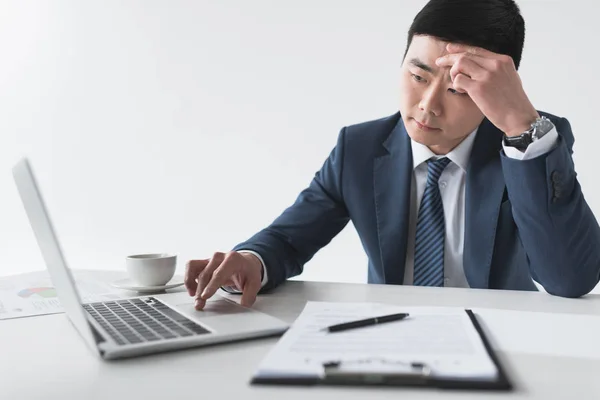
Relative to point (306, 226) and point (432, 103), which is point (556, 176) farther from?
point (306, 226)

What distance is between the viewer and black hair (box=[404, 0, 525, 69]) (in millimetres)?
1305

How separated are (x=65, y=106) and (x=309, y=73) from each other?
1511 millimetres

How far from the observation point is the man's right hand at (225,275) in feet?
3.26

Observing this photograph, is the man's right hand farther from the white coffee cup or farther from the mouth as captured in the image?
the mouth

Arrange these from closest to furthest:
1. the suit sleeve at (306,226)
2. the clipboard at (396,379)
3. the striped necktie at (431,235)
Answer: the clipboard at (396,379) → the suit sleeve at (306,226) → the striped necktie at (431,235)

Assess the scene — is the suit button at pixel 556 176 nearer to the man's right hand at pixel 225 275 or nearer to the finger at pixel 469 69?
the finger at pixel 469 69

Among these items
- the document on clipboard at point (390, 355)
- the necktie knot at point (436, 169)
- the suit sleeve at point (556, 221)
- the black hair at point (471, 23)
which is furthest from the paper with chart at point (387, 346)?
the black hair at point (471, 23)

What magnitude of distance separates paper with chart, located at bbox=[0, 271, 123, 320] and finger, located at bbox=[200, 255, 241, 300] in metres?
0.22

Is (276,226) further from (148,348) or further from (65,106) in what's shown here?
(65,106)

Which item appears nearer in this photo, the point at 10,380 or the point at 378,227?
the point at 10,380

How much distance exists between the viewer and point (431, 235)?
4.60 ft

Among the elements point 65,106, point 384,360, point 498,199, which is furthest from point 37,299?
point 65,106

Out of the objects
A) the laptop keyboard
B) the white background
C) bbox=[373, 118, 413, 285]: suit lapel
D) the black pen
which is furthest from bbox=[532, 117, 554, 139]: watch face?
the white background

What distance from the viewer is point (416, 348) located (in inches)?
26.4
